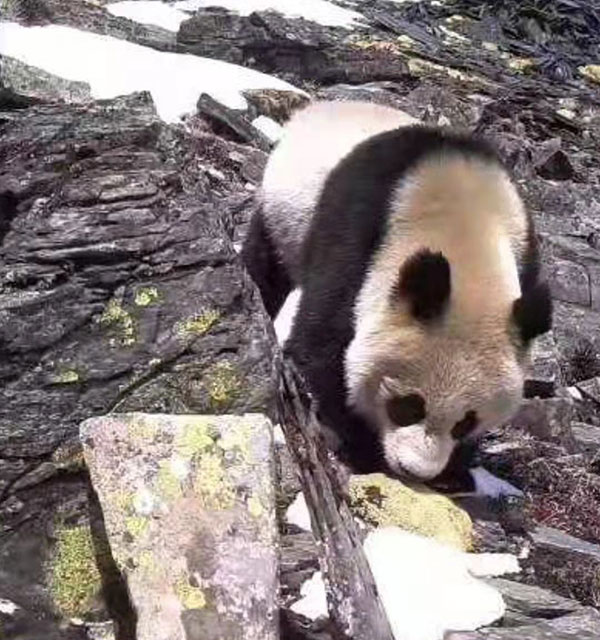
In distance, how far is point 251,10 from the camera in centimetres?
1992

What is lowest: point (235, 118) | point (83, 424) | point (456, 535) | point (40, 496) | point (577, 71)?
point (577, 71)

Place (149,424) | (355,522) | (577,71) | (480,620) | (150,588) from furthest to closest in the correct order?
(577,71) → (355,522) → (480,620) → (149,424) → (150,588)

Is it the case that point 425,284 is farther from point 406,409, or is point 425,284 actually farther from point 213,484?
point 213,484

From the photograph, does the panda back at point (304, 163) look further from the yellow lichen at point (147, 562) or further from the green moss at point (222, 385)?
the yellow lichen at point (147, 562)

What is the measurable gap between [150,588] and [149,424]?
0.66 meters

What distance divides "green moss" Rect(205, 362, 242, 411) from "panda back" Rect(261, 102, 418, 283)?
2.58 metres

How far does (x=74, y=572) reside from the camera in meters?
5.09

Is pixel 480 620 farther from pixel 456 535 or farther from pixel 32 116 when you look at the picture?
pixel 32 116

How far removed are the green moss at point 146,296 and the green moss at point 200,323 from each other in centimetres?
16

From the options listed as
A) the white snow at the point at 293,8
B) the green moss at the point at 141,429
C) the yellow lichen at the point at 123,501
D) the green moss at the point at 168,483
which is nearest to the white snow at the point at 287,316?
the green moss at the point at 141,429

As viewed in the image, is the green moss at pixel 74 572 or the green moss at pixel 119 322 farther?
the green moss at pixel 119 322

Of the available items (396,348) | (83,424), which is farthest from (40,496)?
(396,348)

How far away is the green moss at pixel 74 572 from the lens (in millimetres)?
5031

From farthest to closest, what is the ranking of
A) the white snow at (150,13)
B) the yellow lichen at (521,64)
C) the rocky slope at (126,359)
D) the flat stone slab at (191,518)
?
the yellow lichen at (521,64), the white snow at (150,13), the rocky slope at (126,359), the flat stone slab at (191,518)
